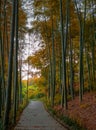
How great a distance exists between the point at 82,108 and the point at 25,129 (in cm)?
562

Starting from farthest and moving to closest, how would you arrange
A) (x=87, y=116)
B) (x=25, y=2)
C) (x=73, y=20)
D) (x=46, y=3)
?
(x=73, y=20) → (x=46, y=3) → (x=25, y=2) → (x=87, y=116)

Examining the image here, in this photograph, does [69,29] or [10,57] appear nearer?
[10,57]

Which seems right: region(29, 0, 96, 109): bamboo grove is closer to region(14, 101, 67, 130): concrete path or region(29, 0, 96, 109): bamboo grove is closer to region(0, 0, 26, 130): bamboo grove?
region(14, 101, 67, 130): concrete path

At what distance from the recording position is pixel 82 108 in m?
15.2

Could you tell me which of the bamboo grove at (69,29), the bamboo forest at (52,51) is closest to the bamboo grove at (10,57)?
the bamboo forest at (52,51)

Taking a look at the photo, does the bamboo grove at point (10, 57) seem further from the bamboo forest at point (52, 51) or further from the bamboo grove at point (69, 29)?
the bamboo grove at point (69, 29)

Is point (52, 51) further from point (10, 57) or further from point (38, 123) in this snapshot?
point (10, 57)

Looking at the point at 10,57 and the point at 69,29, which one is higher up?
the point at 69,29

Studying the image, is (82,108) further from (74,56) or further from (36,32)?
(74,56)

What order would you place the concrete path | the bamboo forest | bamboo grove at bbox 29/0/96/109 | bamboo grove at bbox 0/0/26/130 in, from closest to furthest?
bamboo grove at bbox 0/0/26/130
the concrete path
the bamboo forest
bamboo grove at bbox 29/0/96/109

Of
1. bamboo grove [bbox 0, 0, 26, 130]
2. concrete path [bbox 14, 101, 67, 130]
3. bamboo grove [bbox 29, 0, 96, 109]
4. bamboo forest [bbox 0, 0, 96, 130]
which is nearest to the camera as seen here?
bamboo grove [bbox 0, 0, 26, 130]

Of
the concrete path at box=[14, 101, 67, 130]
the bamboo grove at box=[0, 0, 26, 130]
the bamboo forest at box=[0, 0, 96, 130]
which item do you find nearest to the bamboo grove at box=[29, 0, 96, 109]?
the bamboo forest at box=[0, 0, 96, 130]

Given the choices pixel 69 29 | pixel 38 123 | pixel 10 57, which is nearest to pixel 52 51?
pixel 69 29

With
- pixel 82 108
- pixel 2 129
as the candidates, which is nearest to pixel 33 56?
pixel 82 108
